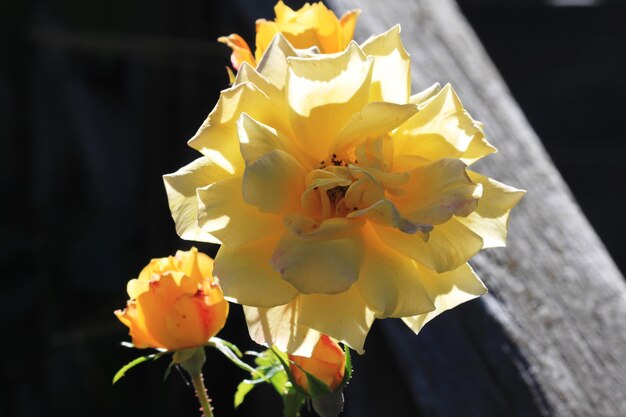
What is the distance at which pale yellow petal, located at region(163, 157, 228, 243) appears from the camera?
0.61 m

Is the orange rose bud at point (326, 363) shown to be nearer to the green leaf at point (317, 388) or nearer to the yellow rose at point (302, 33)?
the green leaf at point (317, 388)

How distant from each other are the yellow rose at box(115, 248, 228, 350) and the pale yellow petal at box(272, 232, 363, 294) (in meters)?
0.12

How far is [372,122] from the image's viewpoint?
1.99ft

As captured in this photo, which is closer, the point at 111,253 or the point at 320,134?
the point at 320,134

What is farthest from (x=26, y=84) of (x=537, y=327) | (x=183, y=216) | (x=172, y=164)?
(x=183, y=216)

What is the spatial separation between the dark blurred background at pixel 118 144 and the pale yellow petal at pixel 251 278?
1374mm

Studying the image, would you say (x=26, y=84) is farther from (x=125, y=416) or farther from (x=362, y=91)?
(x=362, y=91)

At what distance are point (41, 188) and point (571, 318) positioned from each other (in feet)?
5.31

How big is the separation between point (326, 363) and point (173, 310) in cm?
12

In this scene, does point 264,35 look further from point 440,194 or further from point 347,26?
point 440,194

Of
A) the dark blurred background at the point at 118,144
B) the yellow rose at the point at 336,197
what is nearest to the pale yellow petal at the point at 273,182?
the yellow rose at the point at 336,197

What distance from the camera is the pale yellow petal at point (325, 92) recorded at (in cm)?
61

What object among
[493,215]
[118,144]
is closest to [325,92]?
[493,215]

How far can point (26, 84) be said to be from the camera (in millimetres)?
2314
